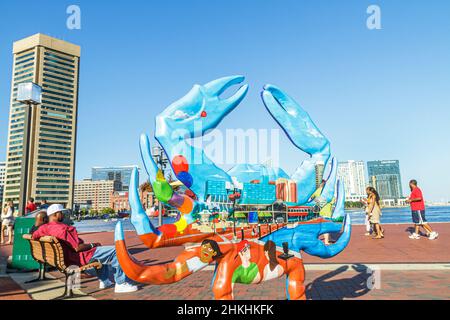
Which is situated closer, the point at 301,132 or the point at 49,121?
the point at 301,132

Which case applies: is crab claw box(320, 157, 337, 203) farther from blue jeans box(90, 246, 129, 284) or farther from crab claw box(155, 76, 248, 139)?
blue jeans box(90, 246, 129, 284)

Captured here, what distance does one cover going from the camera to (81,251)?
472cm

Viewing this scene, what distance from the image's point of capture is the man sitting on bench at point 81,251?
473 centimetres

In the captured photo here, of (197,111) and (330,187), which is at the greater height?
(197,111)

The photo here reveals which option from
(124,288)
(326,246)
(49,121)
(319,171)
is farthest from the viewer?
(49,121)

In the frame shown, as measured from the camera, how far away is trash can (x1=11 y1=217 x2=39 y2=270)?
21.7 ft

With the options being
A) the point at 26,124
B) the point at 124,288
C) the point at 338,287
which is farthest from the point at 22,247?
the point at 338,287

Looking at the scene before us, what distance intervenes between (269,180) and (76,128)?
130988 millimetres

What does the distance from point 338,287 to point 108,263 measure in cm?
361

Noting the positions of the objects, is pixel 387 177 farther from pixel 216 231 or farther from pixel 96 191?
pixel 216 231

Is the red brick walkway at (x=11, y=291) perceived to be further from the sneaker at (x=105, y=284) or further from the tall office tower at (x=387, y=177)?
the tall office tower at (x=387, y=177)

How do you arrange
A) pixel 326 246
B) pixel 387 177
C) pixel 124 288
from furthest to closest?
pixel 387 177, pixel 124 288, pixel 326 246

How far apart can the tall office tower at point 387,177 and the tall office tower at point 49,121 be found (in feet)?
419
